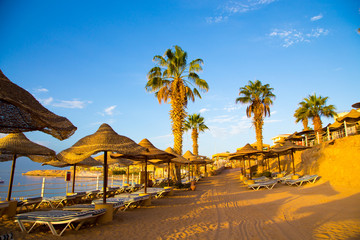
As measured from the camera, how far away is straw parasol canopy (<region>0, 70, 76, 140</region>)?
11.5 ft

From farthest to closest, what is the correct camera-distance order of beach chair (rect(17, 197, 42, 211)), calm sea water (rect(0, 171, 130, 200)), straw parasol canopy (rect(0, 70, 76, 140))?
calm sea water (rect(0, 171, 130, 200)), beach chair (rect(17, 197, 42, 211)), straw parasol canopy (rect(0, 70, 76, 140))

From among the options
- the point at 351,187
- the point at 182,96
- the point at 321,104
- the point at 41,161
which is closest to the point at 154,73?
the point at 182,96

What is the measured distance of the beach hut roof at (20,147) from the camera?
7691mm

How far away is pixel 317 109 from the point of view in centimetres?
2862

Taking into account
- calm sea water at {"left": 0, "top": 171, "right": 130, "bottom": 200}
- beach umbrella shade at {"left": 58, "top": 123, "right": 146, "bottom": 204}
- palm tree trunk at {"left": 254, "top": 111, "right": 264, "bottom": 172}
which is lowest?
calm sea water at {"left": 0, "top": 171, "right": 130, "bottom": 200}

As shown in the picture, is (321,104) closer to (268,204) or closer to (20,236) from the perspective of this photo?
(268,204)

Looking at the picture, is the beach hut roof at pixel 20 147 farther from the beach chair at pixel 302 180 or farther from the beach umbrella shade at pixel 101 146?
the beach chair at pixel 302 180

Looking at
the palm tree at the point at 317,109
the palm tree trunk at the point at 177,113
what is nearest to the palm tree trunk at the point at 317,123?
the palm tree at the point at 317,109

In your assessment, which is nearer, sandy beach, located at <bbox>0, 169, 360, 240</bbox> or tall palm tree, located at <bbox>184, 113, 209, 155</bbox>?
sandy beach, located at <bbox>0, 169, 360, 240</bbox>

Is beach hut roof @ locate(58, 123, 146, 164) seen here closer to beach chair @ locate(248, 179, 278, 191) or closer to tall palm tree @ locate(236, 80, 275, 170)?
beach chair @ locate(248, 179, 278, 191)

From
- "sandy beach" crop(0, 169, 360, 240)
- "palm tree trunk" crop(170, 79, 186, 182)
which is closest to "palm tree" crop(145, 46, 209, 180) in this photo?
"palm tree trunk" crop(170, 79, 186, 182)

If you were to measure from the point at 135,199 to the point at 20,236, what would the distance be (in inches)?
157

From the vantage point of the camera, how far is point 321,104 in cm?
2845

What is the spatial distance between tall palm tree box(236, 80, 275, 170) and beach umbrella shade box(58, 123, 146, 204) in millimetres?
19328
